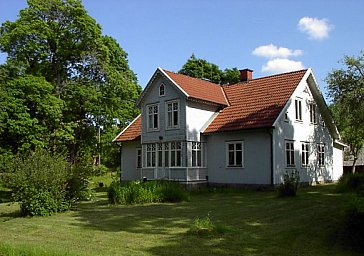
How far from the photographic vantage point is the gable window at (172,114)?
1103 inches

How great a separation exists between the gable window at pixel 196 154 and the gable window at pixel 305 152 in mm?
7069

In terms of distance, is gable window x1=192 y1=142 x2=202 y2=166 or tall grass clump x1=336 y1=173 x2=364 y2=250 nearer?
tall grass clump x1=336 y1=173 x2=364 y2=250

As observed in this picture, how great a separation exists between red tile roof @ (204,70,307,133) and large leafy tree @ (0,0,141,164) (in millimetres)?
8753

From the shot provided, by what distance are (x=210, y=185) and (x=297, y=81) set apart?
908 centimetres

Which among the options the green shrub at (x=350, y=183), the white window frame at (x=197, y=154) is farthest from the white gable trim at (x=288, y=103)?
the white window frame at (x=197, y=154)

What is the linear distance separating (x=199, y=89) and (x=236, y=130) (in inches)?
199

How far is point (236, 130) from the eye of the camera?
84.5ft

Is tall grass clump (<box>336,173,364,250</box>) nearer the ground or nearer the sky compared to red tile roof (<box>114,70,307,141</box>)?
nearer the ground

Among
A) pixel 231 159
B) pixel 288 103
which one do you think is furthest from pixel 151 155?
pixel 288 103

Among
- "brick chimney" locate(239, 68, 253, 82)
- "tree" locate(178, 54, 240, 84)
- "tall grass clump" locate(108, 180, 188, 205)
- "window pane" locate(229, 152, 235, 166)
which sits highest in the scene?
"tree" locate(178, 54, 240, 84)

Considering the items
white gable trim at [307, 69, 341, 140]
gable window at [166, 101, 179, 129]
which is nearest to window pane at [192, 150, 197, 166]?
gable window at [166, 101, 179, 129]

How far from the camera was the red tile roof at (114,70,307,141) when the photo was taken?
25.8 metres

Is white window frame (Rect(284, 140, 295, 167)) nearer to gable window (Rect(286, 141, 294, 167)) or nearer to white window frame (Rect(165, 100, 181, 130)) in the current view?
gable window (Rect(286, 141, 294, 167))

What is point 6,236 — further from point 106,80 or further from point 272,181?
point 106,80
